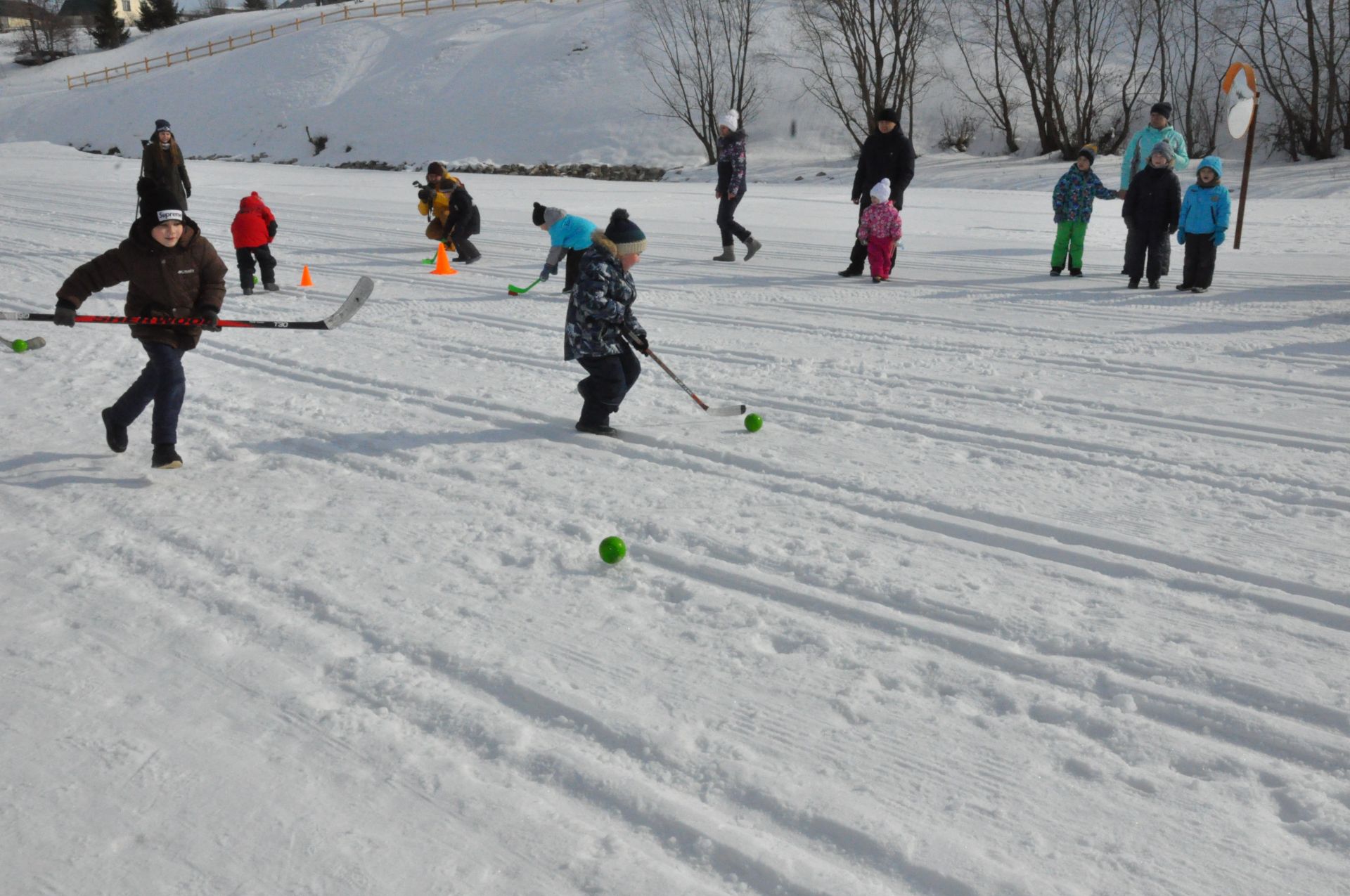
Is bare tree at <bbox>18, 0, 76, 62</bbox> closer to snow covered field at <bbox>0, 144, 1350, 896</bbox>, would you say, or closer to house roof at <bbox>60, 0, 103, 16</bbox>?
house roof at <bbox>60, 0, 103, 16</bbox>

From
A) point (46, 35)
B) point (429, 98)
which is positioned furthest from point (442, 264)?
point (46, 35)

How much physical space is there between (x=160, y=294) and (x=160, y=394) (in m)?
0.54

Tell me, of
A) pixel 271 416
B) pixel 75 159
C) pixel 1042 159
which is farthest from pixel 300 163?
pixel 271 416

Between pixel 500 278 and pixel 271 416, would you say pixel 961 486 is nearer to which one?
pixel 271 416

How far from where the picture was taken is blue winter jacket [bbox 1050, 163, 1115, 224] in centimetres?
1070

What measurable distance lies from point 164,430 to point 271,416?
1.04 m

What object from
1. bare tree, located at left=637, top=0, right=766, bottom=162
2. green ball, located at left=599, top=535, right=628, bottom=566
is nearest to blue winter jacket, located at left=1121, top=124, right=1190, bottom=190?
green ball, located at left=599, top=535, right=628, bottom=566

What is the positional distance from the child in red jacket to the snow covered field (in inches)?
108

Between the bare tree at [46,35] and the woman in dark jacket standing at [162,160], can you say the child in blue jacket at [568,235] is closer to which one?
the woman in dark jacket standing at [162,160]

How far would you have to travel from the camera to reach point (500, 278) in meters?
11.6

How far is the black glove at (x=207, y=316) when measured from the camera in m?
5.38

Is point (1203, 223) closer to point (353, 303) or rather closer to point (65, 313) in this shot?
point (353, 303)

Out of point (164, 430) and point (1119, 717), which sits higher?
point (164, 430)

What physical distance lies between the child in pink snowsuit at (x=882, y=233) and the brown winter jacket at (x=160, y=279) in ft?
22.9
